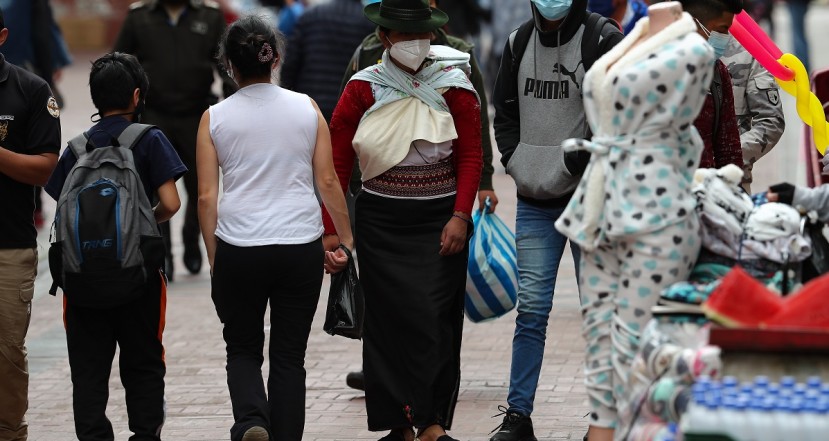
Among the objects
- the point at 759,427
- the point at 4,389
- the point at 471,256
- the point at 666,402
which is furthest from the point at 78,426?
the point at 759,427

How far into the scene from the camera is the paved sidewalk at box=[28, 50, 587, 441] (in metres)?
6.93

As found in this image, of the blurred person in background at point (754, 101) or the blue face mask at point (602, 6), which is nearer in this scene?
the blurred person in background at point (754, 101)

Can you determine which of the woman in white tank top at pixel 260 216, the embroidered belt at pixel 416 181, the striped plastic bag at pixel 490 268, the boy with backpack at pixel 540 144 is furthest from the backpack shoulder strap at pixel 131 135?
the striped plastic bag at pixel 490 268

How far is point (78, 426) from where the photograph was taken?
18.8 feet

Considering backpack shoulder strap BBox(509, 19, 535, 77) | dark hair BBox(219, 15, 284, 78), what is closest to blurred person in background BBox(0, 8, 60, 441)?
dark hair BBox(219, 15, 284, 78)

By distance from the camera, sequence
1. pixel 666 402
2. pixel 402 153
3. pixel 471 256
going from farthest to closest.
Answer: pixel 471 256 < pixel 402 153 < pixel 666 402

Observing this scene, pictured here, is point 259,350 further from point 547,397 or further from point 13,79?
point 547,397

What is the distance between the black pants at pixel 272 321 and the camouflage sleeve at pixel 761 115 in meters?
2.08

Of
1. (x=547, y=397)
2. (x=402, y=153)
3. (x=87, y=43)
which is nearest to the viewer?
(x=402, y=153)

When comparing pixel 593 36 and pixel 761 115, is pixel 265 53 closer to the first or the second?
pixel 593 36

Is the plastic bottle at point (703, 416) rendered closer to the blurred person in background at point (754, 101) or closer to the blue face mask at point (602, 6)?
the blurred person in background at point (754, 101)

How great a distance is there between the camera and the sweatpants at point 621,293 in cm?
473

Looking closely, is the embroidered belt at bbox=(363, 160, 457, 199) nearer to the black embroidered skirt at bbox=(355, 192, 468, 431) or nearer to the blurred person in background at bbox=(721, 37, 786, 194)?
the black embroidered skirt at bbox=(355, 192, 468, 431)

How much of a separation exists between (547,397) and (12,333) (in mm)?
2577
